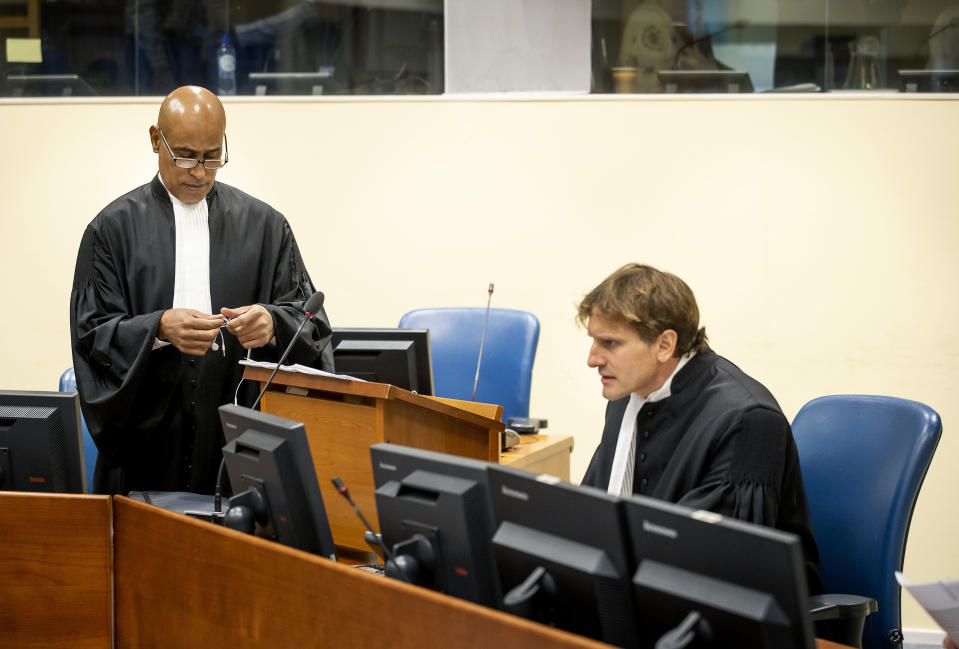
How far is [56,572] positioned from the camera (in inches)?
71.4

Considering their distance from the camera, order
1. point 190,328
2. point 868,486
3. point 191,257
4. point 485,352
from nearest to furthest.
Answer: point 868,486, point 190,328, point 191,257, point 485,352

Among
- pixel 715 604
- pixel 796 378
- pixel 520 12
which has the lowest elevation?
pixel 796 378

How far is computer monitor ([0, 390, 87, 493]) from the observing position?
1987 millimetres

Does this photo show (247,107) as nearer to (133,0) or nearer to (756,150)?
(133,0)

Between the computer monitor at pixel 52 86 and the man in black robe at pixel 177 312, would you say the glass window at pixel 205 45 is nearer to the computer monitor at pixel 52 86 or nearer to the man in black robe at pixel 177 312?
the computer monitor at pixel 52 86

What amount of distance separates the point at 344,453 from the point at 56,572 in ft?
1.83

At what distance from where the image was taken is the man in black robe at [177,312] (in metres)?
2.46

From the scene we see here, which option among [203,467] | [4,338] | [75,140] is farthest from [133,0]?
[203,467]

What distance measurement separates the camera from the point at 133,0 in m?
4.33

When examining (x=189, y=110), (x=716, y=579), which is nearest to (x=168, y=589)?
(x=716, y=579)

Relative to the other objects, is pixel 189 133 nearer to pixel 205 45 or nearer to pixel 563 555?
pixel 563 555

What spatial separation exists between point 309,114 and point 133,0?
92 cm

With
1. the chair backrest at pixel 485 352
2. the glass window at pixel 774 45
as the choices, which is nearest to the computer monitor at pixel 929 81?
the glass window at pixel 774 45

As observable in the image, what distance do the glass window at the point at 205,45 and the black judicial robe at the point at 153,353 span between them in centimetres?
175
